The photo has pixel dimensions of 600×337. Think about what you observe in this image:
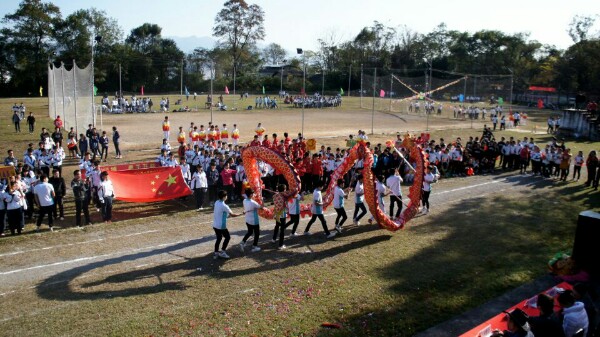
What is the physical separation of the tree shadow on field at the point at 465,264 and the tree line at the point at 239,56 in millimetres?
41631

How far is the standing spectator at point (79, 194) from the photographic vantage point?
45.3ft

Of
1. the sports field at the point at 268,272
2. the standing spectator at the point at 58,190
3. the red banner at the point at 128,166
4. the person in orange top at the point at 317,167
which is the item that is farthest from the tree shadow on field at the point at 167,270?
the red banner at the point at 128,166

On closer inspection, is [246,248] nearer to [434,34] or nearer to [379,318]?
[379,318]

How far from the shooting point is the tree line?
5472 cm

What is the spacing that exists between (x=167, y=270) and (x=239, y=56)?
6341 cm

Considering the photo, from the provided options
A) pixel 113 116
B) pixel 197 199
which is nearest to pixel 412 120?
pixel 113 116

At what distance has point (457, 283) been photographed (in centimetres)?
1070

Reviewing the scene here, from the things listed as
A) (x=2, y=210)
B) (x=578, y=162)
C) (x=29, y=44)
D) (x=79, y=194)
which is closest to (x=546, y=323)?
(x=79, y=194)

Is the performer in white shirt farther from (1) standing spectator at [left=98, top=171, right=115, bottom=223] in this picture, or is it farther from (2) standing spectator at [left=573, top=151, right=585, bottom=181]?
(2) standing spectator at [left=573, top=151, right=585, bottom=181]

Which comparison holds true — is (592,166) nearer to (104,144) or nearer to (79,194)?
(79,194)

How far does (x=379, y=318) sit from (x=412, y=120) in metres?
37.1

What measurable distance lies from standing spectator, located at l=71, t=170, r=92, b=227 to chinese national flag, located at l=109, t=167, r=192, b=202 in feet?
4.08

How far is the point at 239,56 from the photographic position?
71062 mm

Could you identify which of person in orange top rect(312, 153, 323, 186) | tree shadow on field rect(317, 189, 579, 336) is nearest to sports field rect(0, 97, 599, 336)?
tree shadow on field rect(317, 189, 579, 336)
